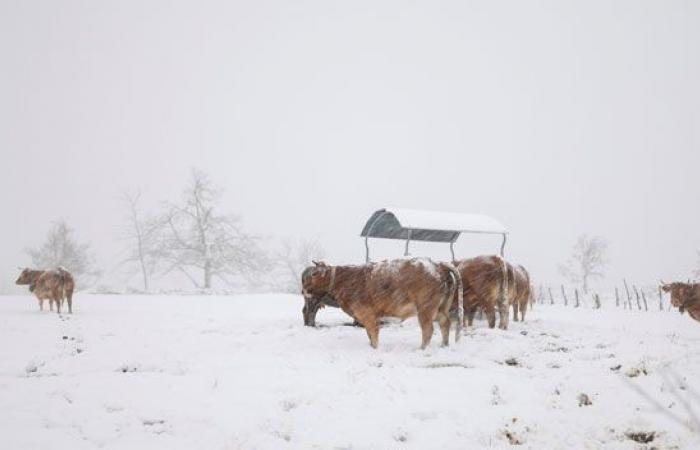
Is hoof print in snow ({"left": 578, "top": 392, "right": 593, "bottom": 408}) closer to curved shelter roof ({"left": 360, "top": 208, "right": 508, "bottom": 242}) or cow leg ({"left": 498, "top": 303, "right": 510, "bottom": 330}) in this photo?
cow leg ({"left": 498, "top": 303, "right": 510, "bottom": 330})

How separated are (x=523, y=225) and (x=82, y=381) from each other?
549ft

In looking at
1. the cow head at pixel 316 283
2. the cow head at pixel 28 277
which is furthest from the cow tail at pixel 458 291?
the cow head at pixel 28 277

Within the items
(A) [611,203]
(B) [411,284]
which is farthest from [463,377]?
(A) [611,203]

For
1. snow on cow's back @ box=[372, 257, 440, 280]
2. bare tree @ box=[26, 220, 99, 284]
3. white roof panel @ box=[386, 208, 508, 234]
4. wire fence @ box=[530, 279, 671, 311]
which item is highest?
white roof panel @ box=[386, 208, 508, 234]

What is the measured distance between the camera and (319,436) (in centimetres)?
486

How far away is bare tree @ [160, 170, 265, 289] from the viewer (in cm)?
3631

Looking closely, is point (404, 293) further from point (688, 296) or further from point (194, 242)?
point (194, 242)

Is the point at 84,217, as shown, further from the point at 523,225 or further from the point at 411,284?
the point at 411,284

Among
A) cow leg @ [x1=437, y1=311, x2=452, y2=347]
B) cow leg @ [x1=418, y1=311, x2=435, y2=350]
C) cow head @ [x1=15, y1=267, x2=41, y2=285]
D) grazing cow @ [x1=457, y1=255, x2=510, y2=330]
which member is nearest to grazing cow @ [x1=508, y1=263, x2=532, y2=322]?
grazing cow @ [x1=457, y1=255, x2=510, y2=330]

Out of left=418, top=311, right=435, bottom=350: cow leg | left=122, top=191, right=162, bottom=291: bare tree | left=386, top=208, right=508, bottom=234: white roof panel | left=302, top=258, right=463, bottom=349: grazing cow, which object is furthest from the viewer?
left=122, top=191, right=162, bottom=291: bare tree

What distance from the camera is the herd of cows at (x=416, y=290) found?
29.8ft

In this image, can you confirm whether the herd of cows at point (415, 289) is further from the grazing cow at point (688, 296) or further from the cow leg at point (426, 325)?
the grazing cow at point (688, 296)

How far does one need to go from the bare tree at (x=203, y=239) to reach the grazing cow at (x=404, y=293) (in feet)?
93.7

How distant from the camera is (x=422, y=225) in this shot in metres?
16.6
